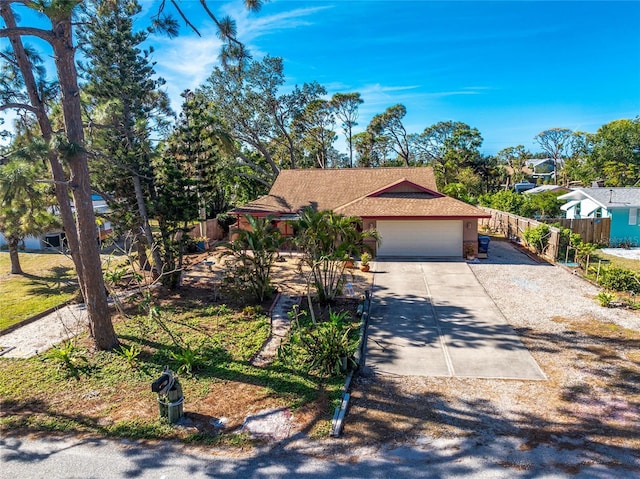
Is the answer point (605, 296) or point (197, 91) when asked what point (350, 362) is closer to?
point (605, 296)

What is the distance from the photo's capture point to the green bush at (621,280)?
12.5 m

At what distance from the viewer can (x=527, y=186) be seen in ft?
186

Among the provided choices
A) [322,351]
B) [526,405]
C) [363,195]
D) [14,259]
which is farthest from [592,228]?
[14,259]

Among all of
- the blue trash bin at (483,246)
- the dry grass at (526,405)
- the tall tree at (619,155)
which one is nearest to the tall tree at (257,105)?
the blue trash bin at (483,246)

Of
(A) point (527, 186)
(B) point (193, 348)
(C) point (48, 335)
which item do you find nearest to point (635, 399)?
(B) point (193, 348)

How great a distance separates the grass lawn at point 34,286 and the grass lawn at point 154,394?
381 cm

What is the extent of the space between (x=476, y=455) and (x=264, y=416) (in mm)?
3383

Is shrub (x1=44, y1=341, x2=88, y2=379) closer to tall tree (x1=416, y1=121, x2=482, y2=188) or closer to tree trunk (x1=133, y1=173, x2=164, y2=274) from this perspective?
tree trunk (x1=133, y1=173, x2=164, y2=274)

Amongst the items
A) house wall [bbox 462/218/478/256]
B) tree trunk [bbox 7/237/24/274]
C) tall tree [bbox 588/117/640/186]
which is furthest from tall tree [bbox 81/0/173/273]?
tall tree [bbox 588/117/640/186]

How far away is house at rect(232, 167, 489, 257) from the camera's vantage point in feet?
63.0

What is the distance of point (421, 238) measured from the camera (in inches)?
773

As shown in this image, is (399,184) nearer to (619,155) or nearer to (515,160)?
(619,155)

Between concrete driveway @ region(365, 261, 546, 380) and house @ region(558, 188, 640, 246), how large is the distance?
13993mm

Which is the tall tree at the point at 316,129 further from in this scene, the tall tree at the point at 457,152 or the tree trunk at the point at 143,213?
the tree trunk at the point at 143,213
